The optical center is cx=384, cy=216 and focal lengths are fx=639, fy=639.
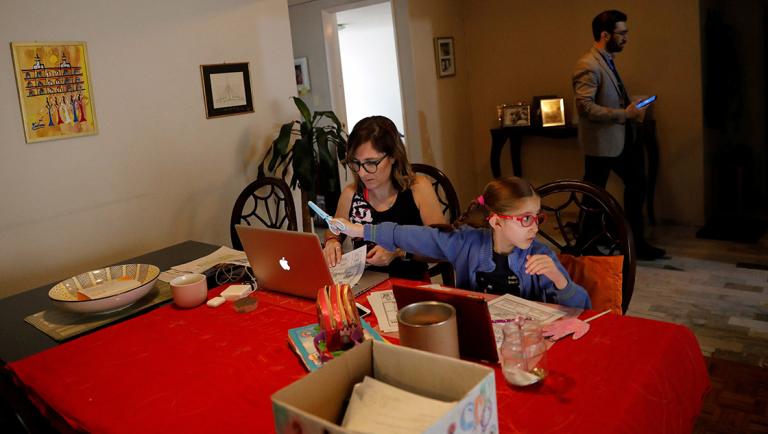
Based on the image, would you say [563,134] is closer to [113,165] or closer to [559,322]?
[113,165]

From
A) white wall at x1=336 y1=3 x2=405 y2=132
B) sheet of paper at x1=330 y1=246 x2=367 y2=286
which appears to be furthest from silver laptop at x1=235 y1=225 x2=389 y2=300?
white wall at x1=336 y1=3 x2=405 y2=132

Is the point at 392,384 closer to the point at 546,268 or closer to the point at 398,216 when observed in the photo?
the point at 546,268

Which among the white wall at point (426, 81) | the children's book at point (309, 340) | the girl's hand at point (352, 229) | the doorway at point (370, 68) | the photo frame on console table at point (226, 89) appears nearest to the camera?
the children's book at point (309, 340)

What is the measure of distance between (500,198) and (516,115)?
3511 millimetres

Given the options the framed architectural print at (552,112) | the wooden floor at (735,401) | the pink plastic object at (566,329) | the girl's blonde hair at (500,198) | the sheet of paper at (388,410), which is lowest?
the wooden floor at (735,401)

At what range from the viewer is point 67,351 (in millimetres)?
1537

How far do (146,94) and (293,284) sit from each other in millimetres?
1621

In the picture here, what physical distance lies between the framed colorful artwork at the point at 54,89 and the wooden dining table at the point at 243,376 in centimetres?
115

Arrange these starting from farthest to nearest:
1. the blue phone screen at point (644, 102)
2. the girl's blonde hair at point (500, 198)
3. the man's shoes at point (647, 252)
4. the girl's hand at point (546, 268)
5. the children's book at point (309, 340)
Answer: the man's shoes at point (647, 252), the blue phone screen at point (644, 102), the girl's blonde hair at point (500, 198), the girl's hand at point (546, 268), the children's book at point (309, 340)

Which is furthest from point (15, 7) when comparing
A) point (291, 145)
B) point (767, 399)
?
point (767, 399)

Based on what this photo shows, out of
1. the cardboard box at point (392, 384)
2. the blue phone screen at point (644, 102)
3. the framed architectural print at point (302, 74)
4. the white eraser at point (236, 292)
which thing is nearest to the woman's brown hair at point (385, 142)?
the white eraser at point (236, 292)

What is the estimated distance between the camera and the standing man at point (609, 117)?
3539 mm

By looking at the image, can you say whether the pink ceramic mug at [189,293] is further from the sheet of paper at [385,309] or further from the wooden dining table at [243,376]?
the sheet of paper at [385,309]

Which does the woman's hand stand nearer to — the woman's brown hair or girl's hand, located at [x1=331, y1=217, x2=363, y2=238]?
girl's hand, located at [x1=331, y1=217, x2=363, y2=238]
